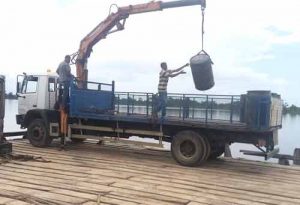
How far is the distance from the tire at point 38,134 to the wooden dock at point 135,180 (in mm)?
856

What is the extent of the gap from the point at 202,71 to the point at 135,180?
12.4 ft

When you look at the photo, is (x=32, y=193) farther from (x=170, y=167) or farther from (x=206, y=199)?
(x=170, y=167)

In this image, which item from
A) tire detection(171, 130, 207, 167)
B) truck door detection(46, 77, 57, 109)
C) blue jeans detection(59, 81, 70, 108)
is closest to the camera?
tire detection(171, 130, 207, 167)

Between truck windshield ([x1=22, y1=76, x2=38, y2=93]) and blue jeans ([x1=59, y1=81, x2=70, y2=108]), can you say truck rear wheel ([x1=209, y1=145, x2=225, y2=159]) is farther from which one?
truck windshield ([x1=22, y1=76, x2=38, y2=93])

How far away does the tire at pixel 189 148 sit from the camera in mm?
10414

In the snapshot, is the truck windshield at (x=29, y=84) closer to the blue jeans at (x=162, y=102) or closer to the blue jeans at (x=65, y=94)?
the blue jeans at (x=65, y=94)

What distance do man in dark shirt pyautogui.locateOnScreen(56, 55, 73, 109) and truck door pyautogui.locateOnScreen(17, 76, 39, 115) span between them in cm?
96

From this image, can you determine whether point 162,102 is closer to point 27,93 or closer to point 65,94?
point 65,94

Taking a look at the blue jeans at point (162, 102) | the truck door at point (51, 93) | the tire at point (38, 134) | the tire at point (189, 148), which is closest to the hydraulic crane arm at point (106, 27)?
the truck door at point (51, 93)

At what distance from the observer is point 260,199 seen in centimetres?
738

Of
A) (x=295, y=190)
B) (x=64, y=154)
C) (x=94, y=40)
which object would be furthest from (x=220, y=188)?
(x=94, y=40)

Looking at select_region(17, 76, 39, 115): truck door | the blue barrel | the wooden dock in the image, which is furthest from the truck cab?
the blue barrel

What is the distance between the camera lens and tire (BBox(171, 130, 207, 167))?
10414 mm

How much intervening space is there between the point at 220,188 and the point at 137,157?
13.2 ft
